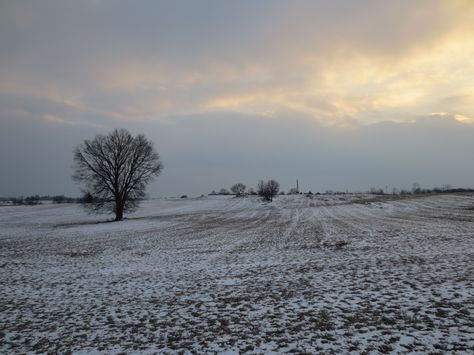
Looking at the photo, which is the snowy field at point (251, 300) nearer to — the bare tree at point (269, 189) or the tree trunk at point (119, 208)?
the tree trunk at point (119, 208)

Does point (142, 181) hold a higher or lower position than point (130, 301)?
higher

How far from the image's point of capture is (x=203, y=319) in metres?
7.77

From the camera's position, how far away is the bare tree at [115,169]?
40281mm

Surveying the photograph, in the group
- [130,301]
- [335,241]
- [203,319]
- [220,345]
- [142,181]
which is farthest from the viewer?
[142,181]

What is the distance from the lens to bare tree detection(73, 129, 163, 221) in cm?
4028

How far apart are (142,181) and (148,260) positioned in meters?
28.7

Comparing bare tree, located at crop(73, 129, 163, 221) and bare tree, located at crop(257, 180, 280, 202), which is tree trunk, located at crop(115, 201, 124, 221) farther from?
bare tree, located at crop(257, 180, 280, 202)

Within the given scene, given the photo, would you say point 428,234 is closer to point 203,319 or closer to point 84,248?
point 203,319

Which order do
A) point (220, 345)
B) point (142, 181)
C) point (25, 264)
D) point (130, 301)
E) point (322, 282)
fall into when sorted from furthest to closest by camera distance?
point (142, 181) < point (25, 264) < point (322, 282) < point (130, 301) < point (220, 345)

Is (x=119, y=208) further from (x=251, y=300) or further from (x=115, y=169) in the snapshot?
(x=251, y=300)

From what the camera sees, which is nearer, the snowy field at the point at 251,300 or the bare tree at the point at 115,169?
the snowy field at the point at 251,300

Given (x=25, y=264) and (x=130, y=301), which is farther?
(x=25, y=264)

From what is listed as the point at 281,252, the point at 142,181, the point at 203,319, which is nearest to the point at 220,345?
the point at 203,319

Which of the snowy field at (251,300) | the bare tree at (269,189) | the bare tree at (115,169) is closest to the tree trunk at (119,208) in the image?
the bare tree at (115,169)
